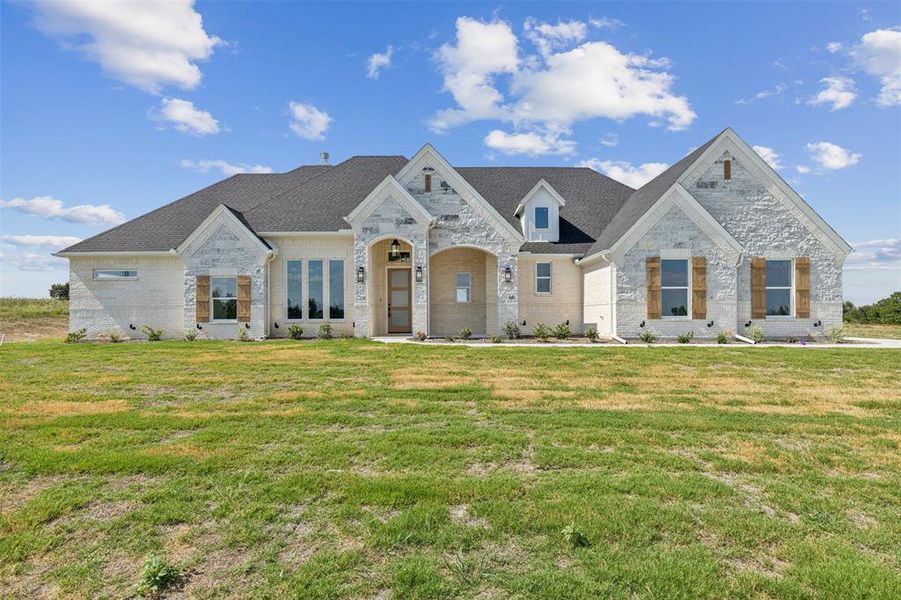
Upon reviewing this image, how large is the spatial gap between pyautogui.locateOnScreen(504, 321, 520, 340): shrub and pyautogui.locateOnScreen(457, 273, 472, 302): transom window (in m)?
2.70

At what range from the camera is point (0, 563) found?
3.28m

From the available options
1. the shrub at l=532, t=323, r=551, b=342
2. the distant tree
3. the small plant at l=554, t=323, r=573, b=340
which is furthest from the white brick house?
the distant tree

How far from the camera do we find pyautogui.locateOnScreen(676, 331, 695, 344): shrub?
671 inches

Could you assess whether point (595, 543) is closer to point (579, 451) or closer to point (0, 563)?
point (579, 451)

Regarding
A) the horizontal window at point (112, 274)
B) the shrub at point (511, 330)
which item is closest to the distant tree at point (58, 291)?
the horizontal window at point (112, 274)

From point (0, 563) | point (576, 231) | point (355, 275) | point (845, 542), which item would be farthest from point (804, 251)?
point (0, 563)

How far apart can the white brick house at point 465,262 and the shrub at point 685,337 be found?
0.41 m

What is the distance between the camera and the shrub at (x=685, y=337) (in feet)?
55.9

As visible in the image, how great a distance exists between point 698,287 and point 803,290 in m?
4.43

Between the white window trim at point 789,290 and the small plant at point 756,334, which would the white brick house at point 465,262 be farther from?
the small plant at point 756,334

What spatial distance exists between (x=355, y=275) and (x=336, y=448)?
14.0m

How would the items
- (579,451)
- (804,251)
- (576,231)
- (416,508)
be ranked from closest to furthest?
(416,508)
(579,451)
(804,251)
(576,231)

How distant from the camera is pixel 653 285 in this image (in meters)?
17.9

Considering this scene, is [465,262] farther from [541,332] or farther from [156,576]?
[156,576]
